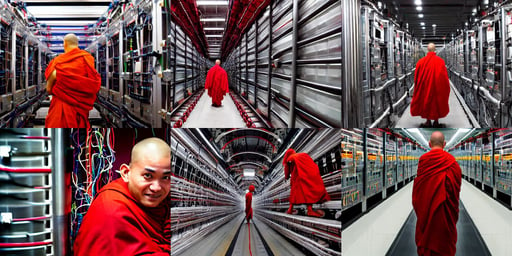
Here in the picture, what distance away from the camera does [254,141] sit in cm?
282

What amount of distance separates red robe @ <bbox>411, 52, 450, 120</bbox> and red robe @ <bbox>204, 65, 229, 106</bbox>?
1133 millimetres

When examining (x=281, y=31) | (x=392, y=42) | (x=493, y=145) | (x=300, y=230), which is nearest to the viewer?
(x=281, y=31)

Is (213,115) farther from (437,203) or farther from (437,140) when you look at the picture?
(437,203)

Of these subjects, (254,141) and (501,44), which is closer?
(501,44)

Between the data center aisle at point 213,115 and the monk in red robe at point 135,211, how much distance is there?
1.92 feet

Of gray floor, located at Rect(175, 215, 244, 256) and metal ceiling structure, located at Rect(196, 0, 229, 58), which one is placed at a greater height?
metal ceiling structure, located at Rect(196, 0, 229, 58)

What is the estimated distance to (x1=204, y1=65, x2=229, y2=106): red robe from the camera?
2.17 m

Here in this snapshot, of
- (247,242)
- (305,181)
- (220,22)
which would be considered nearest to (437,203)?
(305,181)

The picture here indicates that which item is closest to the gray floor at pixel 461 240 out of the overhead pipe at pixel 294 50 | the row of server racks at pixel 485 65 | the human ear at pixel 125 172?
→ the row of server racks at pixel 485 65

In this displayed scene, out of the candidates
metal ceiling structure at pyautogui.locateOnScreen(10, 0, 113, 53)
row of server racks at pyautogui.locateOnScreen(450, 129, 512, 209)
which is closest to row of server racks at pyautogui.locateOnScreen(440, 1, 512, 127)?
row of server racks at pyautogui.locateOnScreen(450, 129, 512, 209)

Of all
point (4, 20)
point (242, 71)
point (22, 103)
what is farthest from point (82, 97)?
point (242, 71)

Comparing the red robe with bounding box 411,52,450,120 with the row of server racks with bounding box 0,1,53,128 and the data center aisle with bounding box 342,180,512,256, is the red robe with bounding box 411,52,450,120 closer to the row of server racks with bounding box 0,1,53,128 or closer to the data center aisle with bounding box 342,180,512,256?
the data center aisle with bounding box 342,180,512,256

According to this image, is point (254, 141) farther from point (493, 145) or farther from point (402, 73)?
point (493, 145)

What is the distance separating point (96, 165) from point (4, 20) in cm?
114
